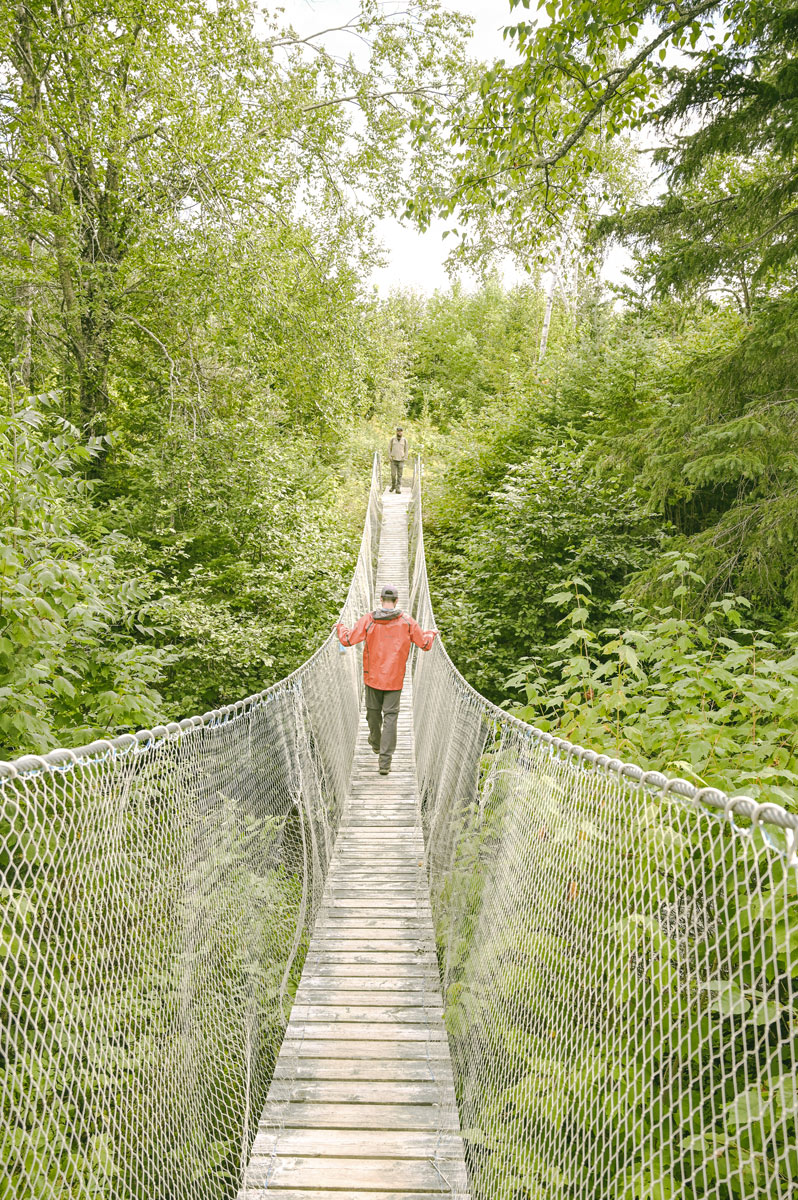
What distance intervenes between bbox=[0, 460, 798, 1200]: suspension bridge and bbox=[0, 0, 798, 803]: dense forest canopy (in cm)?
39

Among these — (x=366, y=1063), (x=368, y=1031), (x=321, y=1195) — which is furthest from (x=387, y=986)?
(x=321, y=1195)

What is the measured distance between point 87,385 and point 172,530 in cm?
253

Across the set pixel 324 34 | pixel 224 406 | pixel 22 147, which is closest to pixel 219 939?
pixel 22 147

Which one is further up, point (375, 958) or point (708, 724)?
point (708, 724)

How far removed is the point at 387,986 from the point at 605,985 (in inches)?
55.4

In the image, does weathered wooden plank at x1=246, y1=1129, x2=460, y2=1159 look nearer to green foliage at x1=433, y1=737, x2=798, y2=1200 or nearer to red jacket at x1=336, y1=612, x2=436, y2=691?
green foliage at x1=433, y1=737, x2=798, y2=1200

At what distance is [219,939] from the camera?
7.10 ft

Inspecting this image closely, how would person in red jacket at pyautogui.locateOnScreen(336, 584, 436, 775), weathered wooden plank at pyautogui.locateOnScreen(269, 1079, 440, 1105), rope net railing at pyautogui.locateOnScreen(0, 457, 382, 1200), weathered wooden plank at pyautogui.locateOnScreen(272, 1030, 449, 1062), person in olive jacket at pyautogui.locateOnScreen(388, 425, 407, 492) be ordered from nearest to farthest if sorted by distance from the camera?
rope net railing at pyautogui.locateOnScreen(0, 457, 382, 1200) → weathered wooden plank at pyautogui.locateOnScreen(269, 1079, 440, 1105) → weathered wooden plank at pyautogui.locateOnScreen(272, 1030, 449, 1062) → person in red jacket at pyautogui.locateOnScreen(336, 584, 436, 775) → person in olive jacket at pyautogui.locateOnScreen(388, 425, 407, 492)

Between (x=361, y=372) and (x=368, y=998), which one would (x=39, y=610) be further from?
(x=361, y=372)

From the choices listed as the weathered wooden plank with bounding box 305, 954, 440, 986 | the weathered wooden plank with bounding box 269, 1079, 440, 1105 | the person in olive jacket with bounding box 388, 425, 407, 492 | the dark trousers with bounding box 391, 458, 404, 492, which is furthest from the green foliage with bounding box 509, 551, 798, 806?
the dark trousers with bounding box 391, 458, 404, 492

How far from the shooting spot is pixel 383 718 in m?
4.56

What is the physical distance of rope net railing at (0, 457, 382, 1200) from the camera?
4.99 ft

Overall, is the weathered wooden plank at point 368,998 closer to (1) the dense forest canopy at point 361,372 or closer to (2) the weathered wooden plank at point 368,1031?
(2) the weathered wooden plank at point 368,1031

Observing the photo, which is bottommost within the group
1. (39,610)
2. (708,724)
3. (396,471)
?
(708,724)
